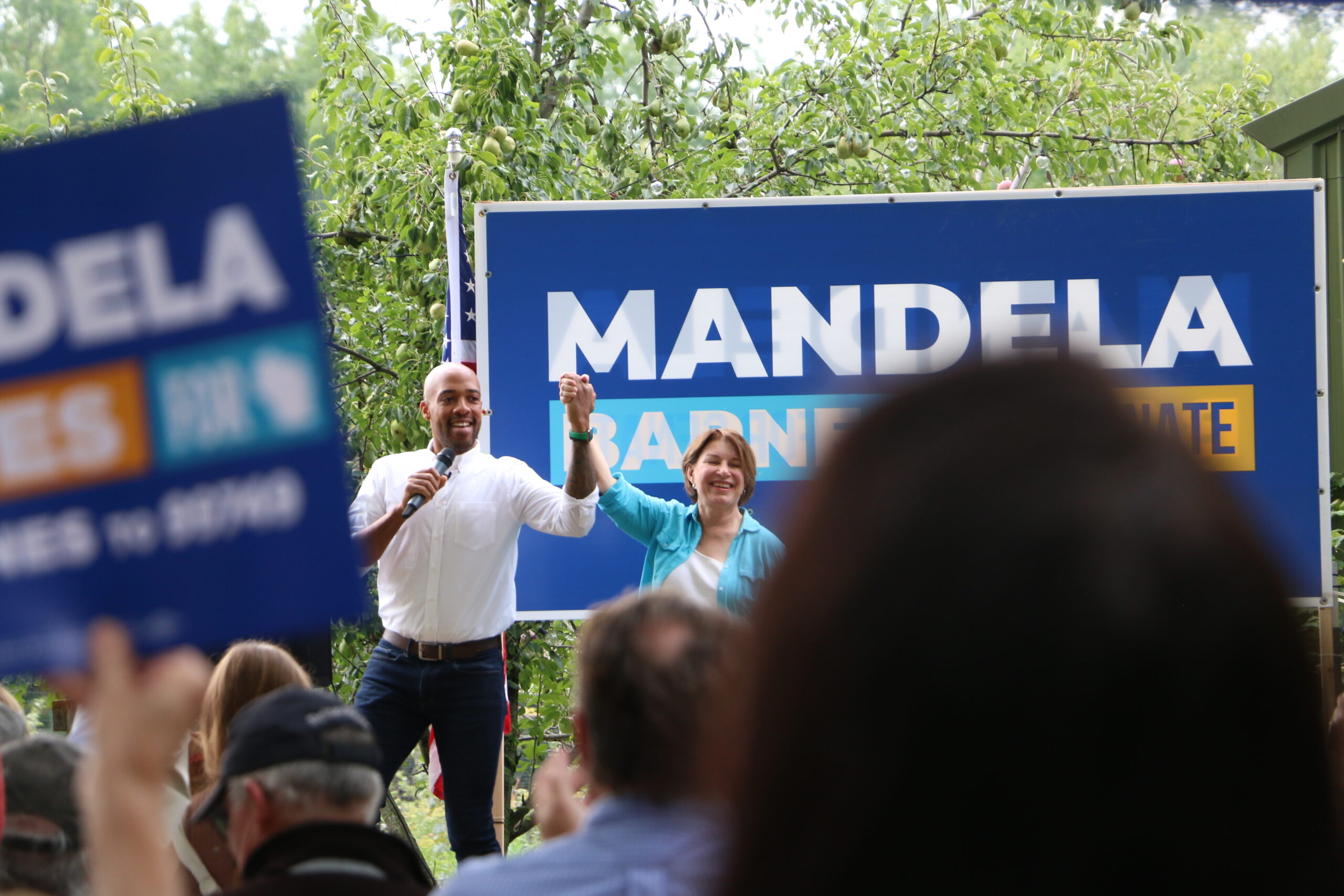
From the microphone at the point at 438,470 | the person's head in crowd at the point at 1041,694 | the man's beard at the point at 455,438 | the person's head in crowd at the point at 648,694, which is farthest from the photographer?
the man's beard at the point at 455,438

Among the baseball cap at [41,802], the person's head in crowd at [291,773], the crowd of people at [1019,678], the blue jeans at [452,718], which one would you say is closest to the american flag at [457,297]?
the blue jeans at [452,718]

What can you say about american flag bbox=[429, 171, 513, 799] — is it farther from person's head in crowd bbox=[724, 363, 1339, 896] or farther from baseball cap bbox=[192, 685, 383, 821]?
person's head in crowd bbox=[724, 363, 1339, 896]

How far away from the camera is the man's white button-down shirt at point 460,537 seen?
4625mm

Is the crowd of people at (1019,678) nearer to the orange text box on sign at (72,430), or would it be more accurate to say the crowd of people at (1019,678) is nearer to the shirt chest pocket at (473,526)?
the orange text box on sign at (72,430)

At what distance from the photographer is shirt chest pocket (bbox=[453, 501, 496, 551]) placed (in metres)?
4.68

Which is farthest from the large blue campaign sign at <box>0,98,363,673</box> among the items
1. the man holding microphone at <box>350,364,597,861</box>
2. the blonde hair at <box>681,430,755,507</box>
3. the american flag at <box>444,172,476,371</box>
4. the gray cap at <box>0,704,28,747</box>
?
the american flag at <box>444,172,476,371</box>

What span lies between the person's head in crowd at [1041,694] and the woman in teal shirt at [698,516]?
375 cm

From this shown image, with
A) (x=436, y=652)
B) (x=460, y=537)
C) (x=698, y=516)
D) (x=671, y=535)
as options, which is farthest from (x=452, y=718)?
(x=698, y=516)

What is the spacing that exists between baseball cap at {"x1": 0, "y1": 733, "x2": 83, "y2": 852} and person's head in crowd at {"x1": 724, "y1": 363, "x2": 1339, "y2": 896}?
181 centimetres

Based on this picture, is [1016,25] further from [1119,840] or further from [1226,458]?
[1119,840]

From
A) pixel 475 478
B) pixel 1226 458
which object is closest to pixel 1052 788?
pixel 475 478

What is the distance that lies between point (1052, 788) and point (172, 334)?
1076 mm

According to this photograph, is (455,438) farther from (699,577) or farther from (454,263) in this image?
(699,577)

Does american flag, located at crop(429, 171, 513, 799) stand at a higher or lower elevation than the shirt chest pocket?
higher
